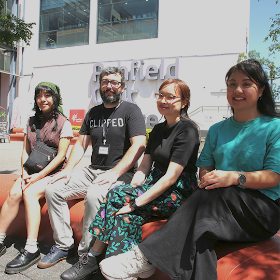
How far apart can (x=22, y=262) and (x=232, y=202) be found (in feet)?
6.17

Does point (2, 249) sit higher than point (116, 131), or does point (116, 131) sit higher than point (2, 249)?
point (116, 131)

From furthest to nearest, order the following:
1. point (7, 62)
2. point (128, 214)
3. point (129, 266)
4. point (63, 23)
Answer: point (7, 62) → point (63, 23) → point (128, 214) → point (129, 266)

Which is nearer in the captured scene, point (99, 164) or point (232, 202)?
point (232, 202)

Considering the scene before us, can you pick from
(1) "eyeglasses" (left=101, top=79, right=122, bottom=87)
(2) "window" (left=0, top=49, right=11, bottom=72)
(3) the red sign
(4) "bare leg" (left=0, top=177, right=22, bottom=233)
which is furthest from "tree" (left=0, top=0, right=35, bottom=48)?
(2) "window" (left=0, top=49, right=11, bottom=72)

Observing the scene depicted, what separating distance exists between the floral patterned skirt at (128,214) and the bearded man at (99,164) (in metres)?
0.20

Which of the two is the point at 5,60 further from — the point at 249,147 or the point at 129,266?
the point at 249,147

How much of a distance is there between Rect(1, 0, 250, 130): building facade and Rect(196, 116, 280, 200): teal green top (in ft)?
39.4

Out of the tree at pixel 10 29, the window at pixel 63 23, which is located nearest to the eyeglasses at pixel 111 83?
the tree at pixel 10 29

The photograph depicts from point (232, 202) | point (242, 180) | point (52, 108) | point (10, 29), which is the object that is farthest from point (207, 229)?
point (10, 29)

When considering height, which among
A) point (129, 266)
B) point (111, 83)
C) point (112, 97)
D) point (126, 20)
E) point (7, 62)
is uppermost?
point (126, 20)

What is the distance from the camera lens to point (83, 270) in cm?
214

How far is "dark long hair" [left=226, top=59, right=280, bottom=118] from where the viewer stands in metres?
1.94

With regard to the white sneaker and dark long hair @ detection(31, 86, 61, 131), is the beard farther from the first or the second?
Result: the white sneaker

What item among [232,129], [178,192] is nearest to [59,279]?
[178,192]
